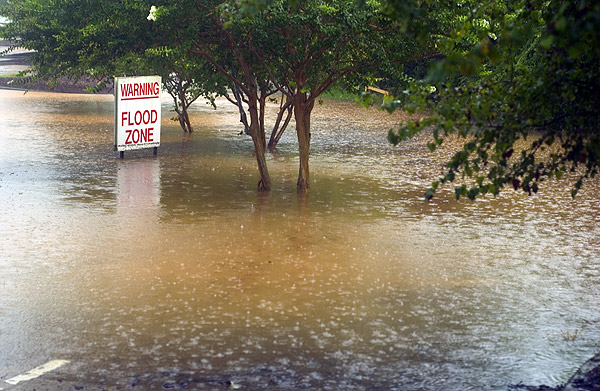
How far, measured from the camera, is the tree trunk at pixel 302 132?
17156 millimetres

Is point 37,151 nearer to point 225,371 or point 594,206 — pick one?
point 594,206

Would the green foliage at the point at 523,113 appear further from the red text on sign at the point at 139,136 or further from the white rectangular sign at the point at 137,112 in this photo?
the red text on sign at the point at 139,136

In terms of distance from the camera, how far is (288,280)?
1088 cm

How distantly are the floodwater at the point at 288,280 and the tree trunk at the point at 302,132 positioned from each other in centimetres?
53

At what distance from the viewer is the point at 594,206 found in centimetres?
1638

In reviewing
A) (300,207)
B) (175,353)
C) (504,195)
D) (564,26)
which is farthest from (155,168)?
(564,26)

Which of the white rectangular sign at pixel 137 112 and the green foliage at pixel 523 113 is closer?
the green foliage at pixel 523 113

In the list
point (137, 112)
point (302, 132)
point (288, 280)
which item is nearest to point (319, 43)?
point (302, 132)

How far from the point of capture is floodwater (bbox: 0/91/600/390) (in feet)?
25.8

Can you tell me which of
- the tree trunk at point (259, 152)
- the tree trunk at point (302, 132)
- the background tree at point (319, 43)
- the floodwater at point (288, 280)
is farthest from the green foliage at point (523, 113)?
the tree trunk at point (259, 152)

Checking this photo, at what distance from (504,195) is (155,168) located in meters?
8.31

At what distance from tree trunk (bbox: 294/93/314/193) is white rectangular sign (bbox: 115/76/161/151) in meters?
5.92

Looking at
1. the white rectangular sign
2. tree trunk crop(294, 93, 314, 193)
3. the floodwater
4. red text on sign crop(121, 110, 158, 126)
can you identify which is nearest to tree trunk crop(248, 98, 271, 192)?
the floodwater

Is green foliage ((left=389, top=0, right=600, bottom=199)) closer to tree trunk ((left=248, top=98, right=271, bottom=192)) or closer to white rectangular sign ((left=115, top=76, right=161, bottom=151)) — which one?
tree trunk ((left=248, top=98, right=271, bottom=192))
